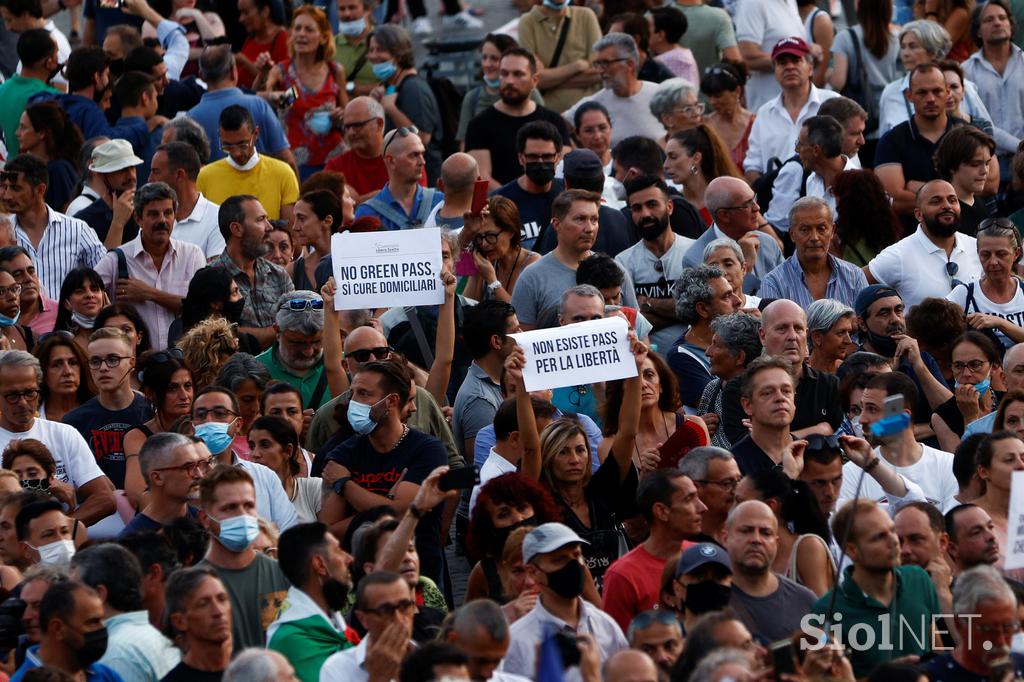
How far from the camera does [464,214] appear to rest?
13133 mm

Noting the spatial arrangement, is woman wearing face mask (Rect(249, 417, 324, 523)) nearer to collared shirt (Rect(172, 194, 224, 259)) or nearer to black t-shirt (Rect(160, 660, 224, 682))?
black t-shirt (Rect(160, 660, 224, 682))

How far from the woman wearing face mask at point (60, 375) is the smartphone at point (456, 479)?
3.27 m

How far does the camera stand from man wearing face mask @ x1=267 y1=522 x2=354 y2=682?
8.98m

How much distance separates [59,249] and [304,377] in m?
2.47

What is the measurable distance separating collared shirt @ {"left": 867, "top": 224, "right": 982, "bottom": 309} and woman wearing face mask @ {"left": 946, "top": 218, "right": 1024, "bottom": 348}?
0.31m

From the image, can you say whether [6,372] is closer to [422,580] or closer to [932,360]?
[422,580]

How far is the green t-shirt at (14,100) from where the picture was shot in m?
→ 16.0

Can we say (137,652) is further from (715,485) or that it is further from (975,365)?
(975,365)

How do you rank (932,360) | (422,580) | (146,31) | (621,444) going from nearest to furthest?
1. (422,580)
2. (621,444)
3. (932,360)
4. (146,31)

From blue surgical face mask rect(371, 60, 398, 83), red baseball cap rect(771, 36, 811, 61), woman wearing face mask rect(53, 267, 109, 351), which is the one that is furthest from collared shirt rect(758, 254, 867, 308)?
blue surgical face mask rect(371, 60, 398, 83)

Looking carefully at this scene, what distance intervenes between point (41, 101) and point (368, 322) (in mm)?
4257

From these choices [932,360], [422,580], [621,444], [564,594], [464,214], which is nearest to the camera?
[564,594]

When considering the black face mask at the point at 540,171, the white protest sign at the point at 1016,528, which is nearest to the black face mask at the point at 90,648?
the white protest sign at the point at 1016,528

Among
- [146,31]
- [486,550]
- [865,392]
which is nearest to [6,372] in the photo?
[486,550]
